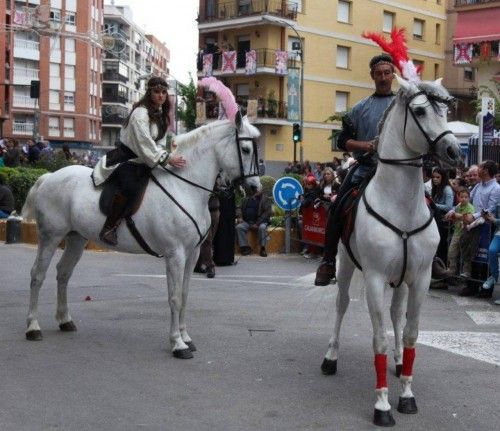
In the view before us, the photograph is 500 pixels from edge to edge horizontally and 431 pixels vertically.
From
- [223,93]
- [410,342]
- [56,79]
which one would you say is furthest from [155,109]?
[56,79]

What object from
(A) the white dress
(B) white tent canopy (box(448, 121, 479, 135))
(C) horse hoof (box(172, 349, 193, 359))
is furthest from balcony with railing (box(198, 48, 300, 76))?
(C) horse hoof (box(172, 349, 193, 359))

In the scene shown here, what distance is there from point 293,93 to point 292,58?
2574mm

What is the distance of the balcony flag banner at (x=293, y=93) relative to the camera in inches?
1921

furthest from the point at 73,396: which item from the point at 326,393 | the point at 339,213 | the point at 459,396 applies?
the point at 459,396

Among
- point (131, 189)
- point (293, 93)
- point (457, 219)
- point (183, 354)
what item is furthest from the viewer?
point (293, 93)

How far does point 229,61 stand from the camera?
4978cm

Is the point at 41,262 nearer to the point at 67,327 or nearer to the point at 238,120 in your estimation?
the point at 67,327

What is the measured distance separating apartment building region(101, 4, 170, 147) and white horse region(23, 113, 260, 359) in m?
88.1

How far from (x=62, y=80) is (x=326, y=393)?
8676cm

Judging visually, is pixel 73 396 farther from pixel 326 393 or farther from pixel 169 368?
pixel 326 393

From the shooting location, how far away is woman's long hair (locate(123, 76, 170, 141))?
782cm

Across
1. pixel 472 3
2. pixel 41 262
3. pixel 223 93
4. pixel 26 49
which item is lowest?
pixel 41 262

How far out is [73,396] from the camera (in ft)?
20.1

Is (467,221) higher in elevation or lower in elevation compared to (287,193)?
lower
